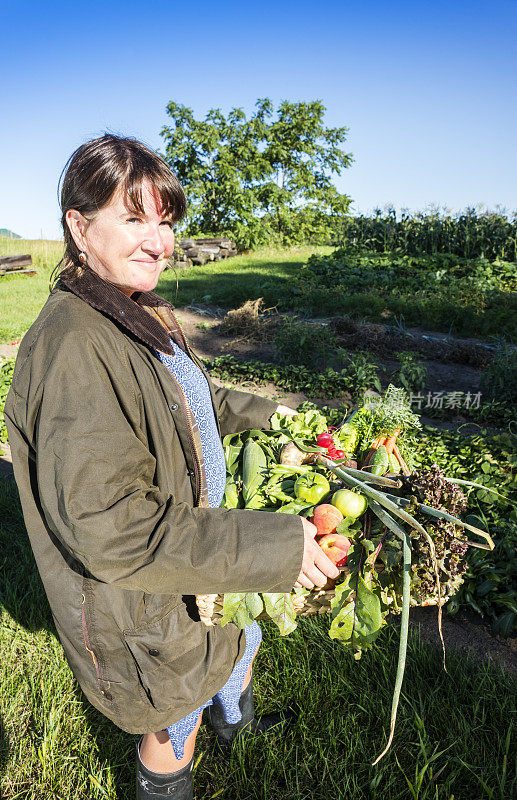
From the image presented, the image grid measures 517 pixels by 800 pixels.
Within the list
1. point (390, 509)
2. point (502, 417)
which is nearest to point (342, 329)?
point (502, 417)

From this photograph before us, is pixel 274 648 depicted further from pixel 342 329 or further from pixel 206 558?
pixel 342 329

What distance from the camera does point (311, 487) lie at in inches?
66.6

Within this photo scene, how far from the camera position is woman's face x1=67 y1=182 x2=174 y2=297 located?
1.37 m

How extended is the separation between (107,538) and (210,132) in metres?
27.6

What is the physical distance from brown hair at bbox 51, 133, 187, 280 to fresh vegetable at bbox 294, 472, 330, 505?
0.93 m

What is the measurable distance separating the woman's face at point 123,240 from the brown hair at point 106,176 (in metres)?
0.02

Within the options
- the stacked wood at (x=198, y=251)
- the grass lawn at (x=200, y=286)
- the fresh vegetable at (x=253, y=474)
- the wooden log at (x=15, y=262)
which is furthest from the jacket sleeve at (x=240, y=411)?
the wooden log at (x=15, y=262)


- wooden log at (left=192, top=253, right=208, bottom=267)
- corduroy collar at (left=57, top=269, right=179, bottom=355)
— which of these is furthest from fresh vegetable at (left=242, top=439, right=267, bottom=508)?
wooden log at (left=192, top=253, right=208, bottom=267)

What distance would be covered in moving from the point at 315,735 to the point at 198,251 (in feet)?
50.2

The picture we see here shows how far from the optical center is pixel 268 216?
27859mm

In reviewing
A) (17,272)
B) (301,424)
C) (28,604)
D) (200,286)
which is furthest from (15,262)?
(301,424)

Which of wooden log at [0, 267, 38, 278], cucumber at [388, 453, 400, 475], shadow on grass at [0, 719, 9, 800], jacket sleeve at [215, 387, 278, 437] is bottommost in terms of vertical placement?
shadow on grass at [0, 719, 9, 800]

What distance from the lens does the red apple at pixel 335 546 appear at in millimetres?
1445

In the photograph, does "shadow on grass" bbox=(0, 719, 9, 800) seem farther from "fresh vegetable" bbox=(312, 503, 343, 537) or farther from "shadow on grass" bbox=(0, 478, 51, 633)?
"fresh vegetable" bbox=(312, 503, 343, 537)
